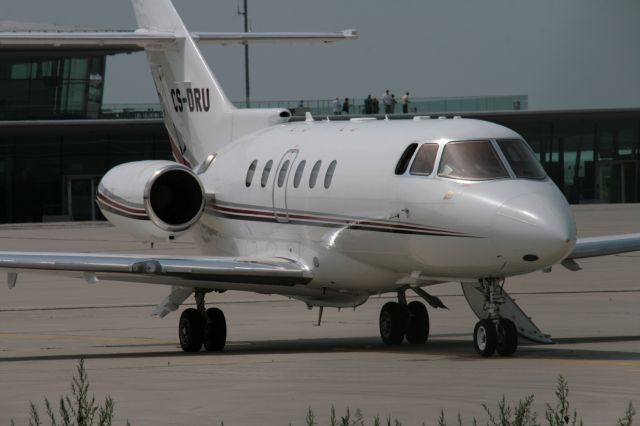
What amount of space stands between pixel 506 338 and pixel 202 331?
448cm

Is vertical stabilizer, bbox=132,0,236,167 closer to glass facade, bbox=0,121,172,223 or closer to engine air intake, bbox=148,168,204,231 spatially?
engine air intake, bbox=148,168,204,231

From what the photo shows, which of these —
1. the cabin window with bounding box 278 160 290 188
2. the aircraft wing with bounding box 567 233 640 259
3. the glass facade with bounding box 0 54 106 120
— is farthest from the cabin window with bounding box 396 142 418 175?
the glass facade with bounding box 0 54 106 120

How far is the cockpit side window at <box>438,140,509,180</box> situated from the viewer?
1592cm

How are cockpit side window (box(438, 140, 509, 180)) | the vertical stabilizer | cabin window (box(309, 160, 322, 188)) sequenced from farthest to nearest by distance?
the vertical stabilizer → cabin window (box(309, 160, 322, 188)) → cockpit side window (box(438, 140, 509, 180))

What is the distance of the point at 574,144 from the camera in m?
71.2

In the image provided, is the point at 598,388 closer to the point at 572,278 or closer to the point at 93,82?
the point at 572,278

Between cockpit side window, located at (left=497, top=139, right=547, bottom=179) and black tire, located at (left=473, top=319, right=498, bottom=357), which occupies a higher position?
cockpit side window, located at (left=497, top=139, right=547, bottom=179)

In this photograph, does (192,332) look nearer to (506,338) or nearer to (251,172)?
(251,172)

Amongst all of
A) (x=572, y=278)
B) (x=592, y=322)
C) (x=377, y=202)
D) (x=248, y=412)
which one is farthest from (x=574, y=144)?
(x=248, y=412)

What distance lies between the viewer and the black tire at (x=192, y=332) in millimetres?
18484

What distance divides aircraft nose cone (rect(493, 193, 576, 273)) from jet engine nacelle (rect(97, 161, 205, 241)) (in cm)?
542

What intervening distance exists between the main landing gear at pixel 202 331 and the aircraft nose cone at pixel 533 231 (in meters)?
4.53

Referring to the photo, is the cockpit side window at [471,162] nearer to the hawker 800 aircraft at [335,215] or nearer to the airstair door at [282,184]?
the hawker 800 aircraft at [335,215]

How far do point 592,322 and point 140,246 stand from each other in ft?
80.0
